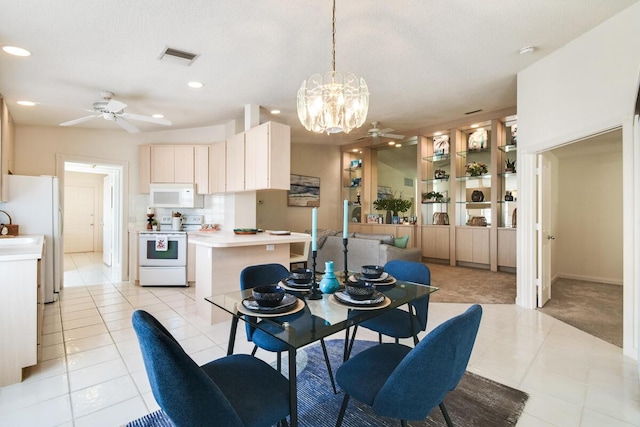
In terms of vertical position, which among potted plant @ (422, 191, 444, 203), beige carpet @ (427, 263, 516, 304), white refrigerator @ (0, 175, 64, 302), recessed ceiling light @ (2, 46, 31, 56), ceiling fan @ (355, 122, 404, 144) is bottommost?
beige carpet @ (427, 263, 516, 304)

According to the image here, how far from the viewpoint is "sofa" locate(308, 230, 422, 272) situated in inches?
184

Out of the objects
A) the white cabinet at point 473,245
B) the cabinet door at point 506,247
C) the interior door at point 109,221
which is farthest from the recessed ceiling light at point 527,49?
the interior door at point 109,221

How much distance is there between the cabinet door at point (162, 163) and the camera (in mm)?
5203

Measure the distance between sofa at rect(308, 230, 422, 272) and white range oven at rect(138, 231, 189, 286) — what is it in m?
2.20

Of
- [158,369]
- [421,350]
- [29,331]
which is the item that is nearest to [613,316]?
[421,350]

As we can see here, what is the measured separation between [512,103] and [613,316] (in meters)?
3.21

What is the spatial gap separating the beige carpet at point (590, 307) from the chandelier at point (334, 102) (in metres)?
3.01

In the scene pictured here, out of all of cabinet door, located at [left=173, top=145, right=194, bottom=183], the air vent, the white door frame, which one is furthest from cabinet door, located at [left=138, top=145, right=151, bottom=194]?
the air vent

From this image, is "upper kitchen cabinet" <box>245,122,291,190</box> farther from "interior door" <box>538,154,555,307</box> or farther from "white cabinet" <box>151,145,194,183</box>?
"interior door" <box>538,154,555,307</box>

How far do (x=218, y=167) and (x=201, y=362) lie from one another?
3205 millimetres

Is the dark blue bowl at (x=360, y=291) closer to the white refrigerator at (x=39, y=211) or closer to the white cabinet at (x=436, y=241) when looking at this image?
the white refrigerator at (x=39, y=211)

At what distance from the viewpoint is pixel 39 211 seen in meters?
3.87

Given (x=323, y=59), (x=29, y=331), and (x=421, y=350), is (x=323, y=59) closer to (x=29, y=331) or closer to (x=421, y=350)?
(x=421, y=350)

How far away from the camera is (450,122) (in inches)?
242
